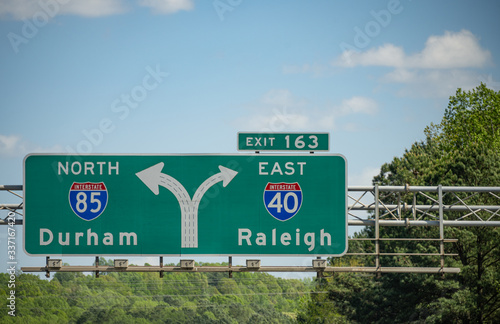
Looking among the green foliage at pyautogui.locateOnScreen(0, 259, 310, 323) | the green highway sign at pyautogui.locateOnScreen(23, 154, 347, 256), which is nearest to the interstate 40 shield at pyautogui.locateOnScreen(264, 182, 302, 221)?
the green highway sign at pyautogui.locateOnScreen(23, 154, 347, 256)

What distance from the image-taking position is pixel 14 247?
21.8 metres

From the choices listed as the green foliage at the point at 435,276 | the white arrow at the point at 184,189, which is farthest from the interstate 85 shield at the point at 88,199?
the green foliage at the point at 435,276

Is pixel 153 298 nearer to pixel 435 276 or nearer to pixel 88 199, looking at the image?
pixel 435 276

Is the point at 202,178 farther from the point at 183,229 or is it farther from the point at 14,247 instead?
the point at 14,247

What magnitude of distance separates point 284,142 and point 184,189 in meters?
3.16

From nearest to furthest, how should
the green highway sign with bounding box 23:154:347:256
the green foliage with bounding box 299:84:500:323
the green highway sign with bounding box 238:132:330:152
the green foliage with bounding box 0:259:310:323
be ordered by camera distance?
the green highway sign with bounding box 23:154:347:256
the green highway sign with bounding box 238:132:330:152
the green foliage with bounding box 299:84:500:323
the green foliage with bounding box 0:259:310:323

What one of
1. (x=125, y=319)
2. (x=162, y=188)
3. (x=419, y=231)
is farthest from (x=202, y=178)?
(x=125, y=319)

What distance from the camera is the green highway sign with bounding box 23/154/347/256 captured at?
19641 millimetres

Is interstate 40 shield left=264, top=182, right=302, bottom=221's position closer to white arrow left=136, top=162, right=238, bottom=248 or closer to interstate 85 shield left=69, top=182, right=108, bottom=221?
white arrow left=136, top=162, right=238, bottom=248

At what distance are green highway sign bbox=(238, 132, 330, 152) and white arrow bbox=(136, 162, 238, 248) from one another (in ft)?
3.09

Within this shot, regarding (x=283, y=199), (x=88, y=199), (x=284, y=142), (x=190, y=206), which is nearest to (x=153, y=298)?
(x=88, y=199)

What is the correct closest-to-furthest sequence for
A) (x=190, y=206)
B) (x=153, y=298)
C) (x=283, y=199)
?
1. (x=190, y=206)
2. (x=283, y=199)
3. (x=153, y=298)

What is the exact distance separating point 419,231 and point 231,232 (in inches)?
1094

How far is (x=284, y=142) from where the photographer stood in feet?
65.0
